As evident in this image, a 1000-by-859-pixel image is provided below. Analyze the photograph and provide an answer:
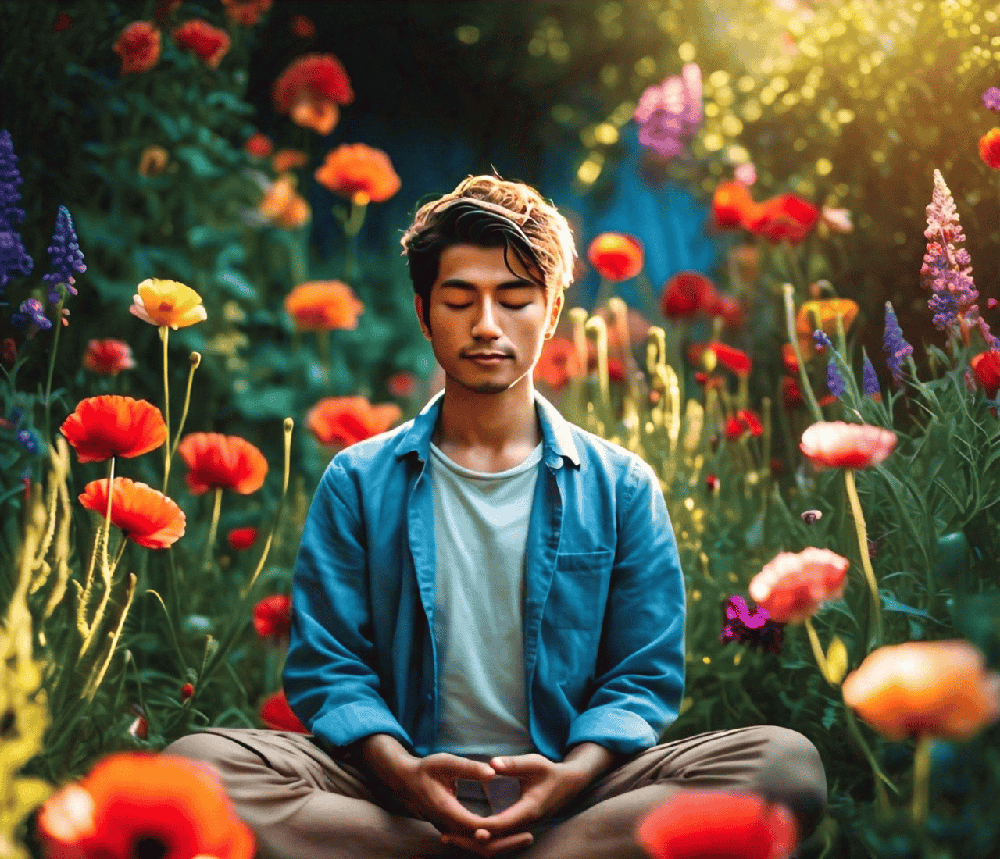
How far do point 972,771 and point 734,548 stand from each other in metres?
1.33

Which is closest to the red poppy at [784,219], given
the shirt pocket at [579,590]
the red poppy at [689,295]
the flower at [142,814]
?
the red poppy at [689,295]

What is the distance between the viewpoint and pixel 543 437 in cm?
183

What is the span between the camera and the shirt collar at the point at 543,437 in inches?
69.9

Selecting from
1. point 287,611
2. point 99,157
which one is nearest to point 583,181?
point 99,157

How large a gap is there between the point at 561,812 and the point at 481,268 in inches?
32.0

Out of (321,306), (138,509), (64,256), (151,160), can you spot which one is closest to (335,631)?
(138,509)

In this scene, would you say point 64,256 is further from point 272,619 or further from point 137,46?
point 137,46

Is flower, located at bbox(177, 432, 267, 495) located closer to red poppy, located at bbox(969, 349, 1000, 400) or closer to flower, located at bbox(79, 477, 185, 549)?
flower, located at bbox(79, 477, 185, 549)

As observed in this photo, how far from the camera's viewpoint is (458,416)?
1.80 m

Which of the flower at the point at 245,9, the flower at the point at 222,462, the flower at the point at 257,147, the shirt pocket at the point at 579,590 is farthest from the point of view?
the flower at the point at 257,147

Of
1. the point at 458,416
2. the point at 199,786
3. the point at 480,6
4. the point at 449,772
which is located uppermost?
the point at 480,6

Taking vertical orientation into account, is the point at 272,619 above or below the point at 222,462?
below

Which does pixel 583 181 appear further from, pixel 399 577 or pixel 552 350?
pixel 399 577

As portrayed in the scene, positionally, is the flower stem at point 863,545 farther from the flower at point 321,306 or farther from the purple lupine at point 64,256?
the flower at point 321,306
